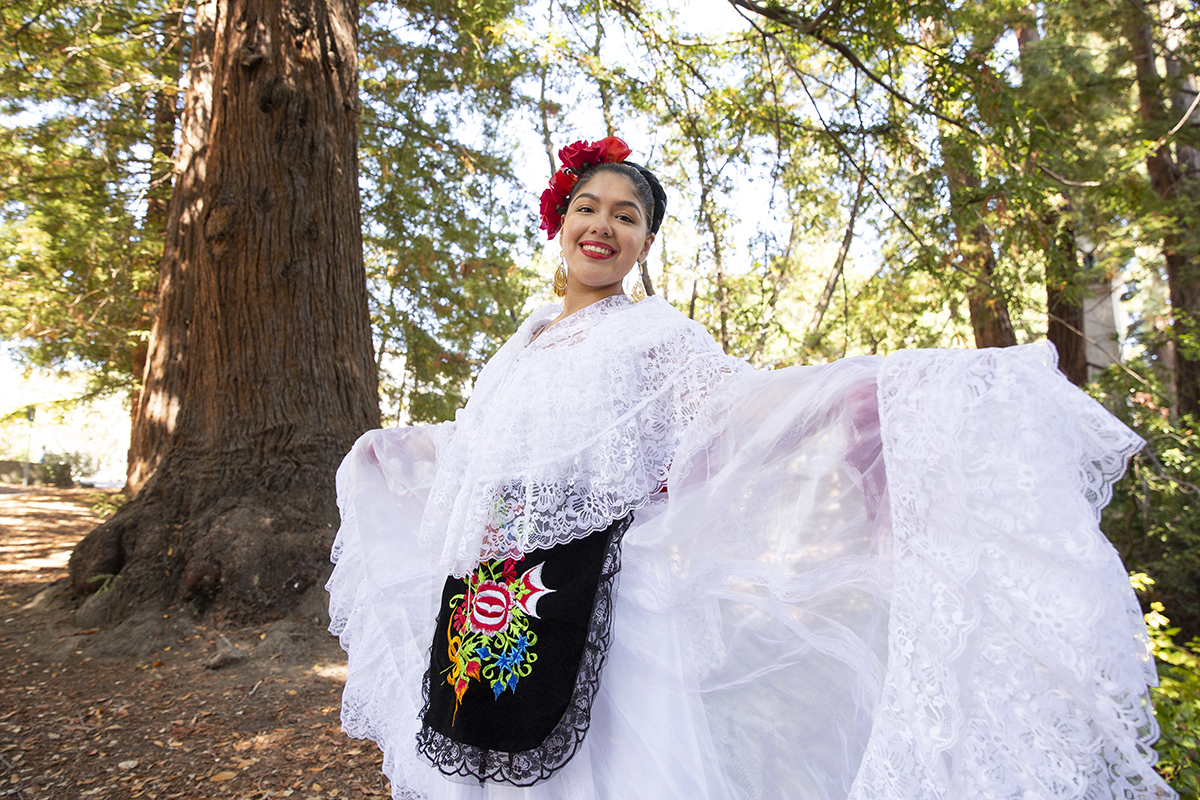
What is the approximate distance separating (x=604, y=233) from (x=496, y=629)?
3.57ft

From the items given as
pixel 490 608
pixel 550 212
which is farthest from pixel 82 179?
pixel 490 608

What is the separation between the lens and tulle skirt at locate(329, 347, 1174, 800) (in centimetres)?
113

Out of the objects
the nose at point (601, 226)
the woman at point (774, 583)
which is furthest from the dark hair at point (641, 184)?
the woman at point (774, 583)

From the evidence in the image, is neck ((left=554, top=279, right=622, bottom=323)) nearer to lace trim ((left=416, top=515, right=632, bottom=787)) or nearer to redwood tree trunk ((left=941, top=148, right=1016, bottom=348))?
lace trim ((left=416, top=515, right=632, bottom=787))

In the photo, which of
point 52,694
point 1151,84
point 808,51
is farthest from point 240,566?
point 1151,84

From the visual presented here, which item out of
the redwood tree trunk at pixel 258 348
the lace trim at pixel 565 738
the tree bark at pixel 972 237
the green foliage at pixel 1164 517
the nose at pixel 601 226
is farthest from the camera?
the green foliage at pixel 1164 517

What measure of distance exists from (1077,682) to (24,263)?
814 centimetres

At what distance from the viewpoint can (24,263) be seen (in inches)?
251

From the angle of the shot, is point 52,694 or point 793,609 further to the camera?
point 52,694

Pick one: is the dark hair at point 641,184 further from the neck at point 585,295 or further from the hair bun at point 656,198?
the neck at point 585,295

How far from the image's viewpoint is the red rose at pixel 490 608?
160 centimetres

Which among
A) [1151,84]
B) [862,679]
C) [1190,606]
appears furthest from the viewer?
[1151,84]

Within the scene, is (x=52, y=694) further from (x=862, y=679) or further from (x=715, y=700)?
(x=862, y=679)

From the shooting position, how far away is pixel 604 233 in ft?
6.49
